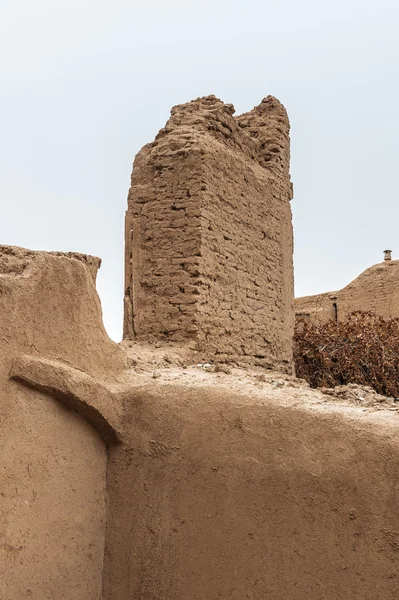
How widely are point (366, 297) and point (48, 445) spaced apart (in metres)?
12.3

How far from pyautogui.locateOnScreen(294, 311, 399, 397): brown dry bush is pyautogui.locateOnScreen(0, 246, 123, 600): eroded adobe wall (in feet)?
20.2

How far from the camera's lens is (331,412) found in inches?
131

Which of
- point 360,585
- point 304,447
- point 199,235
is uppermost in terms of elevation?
point 199,235

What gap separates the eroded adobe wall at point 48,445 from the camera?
3.21 m

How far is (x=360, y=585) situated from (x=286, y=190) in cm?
542

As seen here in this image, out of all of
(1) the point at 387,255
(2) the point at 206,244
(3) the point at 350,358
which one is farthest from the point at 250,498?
(1) the point at 387,255

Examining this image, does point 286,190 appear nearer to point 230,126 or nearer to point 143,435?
point 230,126

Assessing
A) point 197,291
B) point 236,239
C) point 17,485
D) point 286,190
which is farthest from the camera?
point 286,190

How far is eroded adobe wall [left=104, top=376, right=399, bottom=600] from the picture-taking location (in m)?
3.04

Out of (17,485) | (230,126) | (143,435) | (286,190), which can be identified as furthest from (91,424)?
(286,190)

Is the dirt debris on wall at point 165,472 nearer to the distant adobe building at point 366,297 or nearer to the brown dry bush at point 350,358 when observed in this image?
the brown dry bush at point 350,358

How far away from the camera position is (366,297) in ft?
48.5

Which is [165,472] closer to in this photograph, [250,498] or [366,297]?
[250,498]

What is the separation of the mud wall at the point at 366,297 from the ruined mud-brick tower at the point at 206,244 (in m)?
7.87
